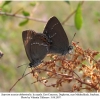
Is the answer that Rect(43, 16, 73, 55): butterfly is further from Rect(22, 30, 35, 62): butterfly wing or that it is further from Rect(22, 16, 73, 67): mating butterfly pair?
Rect(22, 30, 35, 62): butterfly wing

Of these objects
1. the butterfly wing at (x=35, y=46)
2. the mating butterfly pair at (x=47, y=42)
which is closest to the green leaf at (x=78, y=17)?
the mating butterfly pair at (x=47, y=42)

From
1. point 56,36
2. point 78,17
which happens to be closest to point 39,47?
point 56,36

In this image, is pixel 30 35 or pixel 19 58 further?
pixel 19 58

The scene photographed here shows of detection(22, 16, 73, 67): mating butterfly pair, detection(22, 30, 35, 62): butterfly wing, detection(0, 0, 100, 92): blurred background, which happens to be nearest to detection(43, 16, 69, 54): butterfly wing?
detection(22, 16, 73, 67): mating butterfly pair

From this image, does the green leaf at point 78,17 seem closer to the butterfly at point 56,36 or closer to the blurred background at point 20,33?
the butterfly at point 56,36

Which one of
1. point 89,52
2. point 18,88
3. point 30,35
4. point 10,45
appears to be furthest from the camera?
point 10,45

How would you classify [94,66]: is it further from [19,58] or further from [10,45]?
[19,58]

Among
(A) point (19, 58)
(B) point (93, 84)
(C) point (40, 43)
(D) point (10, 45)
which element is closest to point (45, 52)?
(C) point (40, 43)

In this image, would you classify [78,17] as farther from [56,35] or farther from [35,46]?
[35,46]
